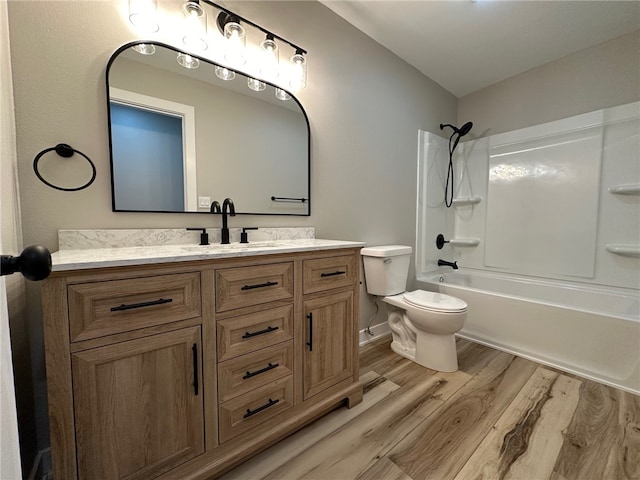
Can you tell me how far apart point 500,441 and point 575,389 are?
82cm

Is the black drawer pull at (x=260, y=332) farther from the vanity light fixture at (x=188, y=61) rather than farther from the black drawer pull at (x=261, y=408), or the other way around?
the vanity light fixture at (x=188, y=61)

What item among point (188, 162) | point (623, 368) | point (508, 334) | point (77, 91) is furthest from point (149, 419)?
point (623, 368)

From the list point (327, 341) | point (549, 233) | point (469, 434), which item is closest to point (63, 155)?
point (327, 341)

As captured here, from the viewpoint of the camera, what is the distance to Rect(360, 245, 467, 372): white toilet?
178cm

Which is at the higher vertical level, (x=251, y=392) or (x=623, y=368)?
(x=251, y=392)

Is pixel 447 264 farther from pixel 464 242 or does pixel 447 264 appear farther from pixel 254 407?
pixel 254 407

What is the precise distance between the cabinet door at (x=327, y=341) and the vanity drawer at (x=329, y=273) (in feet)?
0.19

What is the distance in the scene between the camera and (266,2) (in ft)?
5.12

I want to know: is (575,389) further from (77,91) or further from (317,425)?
(77,91)

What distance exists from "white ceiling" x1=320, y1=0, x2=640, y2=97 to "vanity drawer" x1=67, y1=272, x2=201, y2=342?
2074 mm

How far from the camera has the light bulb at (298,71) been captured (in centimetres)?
165

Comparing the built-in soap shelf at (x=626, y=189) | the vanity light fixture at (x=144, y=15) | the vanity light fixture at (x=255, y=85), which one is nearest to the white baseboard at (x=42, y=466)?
the vanity light fixture at (x=144, y=15)

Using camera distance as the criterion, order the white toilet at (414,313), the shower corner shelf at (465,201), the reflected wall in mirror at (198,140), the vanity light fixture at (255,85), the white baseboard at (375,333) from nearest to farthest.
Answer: the reflected wall in mirror at (198,140), the vanity light fixture at (255,85), the white toilet at (414,313), the white baseboard at (375,333), the shower corner shelf at (465,201)

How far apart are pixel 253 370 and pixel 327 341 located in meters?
0.41
